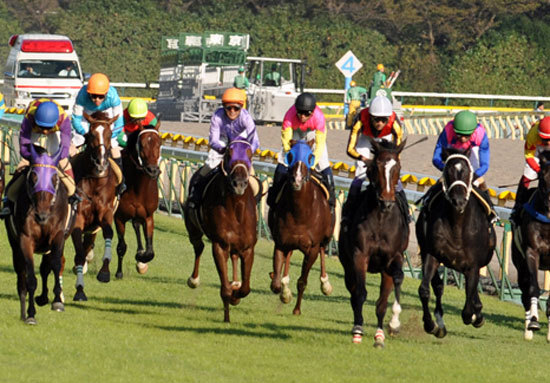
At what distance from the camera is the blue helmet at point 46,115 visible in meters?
11.8

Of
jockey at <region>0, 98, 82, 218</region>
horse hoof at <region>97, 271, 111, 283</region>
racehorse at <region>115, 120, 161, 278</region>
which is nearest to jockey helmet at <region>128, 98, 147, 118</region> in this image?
racehorse at <region>115, 120, 161, 278</region>

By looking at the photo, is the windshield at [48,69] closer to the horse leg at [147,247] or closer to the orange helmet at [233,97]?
the horse leg at [147,247]

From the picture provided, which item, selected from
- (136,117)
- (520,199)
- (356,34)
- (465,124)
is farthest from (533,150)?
(356,34)

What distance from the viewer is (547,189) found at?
12.5 metres

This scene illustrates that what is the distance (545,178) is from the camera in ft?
41.1

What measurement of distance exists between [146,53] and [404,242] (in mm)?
49517

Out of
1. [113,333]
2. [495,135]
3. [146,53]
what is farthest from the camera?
[146,53]

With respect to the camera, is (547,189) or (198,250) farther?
(198,250)

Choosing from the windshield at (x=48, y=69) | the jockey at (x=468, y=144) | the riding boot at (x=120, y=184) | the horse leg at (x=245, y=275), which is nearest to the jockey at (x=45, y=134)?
the horse leg at (x=245, y=275)

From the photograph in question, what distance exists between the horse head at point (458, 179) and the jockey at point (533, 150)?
4.58 feet

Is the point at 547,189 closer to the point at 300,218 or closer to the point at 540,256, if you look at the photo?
the point at 540,256

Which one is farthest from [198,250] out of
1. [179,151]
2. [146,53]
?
[146,53]

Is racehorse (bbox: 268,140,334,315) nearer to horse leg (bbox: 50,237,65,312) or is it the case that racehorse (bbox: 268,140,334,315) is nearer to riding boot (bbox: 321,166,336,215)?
riding boot (bbox: 321,166,336,215)

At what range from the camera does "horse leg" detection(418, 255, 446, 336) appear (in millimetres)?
12094
